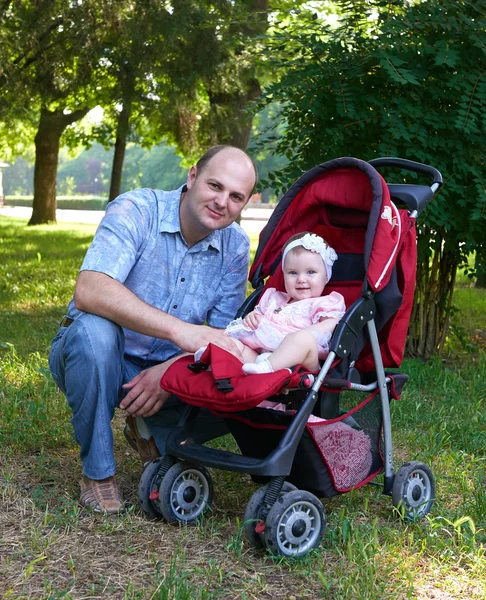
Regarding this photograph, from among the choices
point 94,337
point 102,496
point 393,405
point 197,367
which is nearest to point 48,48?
point 393,405

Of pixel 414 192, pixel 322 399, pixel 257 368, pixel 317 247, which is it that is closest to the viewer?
pixel 257 368

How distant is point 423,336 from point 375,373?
308 centimetres

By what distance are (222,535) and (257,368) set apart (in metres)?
0.68

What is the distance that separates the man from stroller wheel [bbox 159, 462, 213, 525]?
0.30 m

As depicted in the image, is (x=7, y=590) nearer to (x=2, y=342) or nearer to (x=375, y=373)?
(x=375, y=373)

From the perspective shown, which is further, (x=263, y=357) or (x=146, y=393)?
(x=146, y=393)

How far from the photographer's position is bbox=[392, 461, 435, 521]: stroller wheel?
3.42 m

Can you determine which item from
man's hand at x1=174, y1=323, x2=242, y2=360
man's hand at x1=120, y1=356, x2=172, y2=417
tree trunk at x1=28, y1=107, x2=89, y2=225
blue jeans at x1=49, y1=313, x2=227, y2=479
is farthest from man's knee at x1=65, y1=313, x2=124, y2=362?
tree trunk at x1=28, y1=107, x2=89, y2=225

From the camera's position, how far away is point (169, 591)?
265cm

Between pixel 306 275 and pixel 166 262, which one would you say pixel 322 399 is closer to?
pixel 306 275

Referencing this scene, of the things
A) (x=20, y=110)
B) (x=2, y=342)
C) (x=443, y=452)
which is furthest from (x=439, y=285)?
(x=20, y=110)

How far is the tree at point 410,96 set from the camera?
17.8 feet

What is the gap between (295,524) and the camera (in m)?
3.00

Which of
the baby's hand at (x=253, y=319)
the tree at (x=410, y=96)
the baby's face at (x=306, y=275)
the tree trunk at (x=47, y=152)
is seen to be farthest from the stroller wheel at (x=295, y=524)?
the tree trunk at (x=47, y=152)
